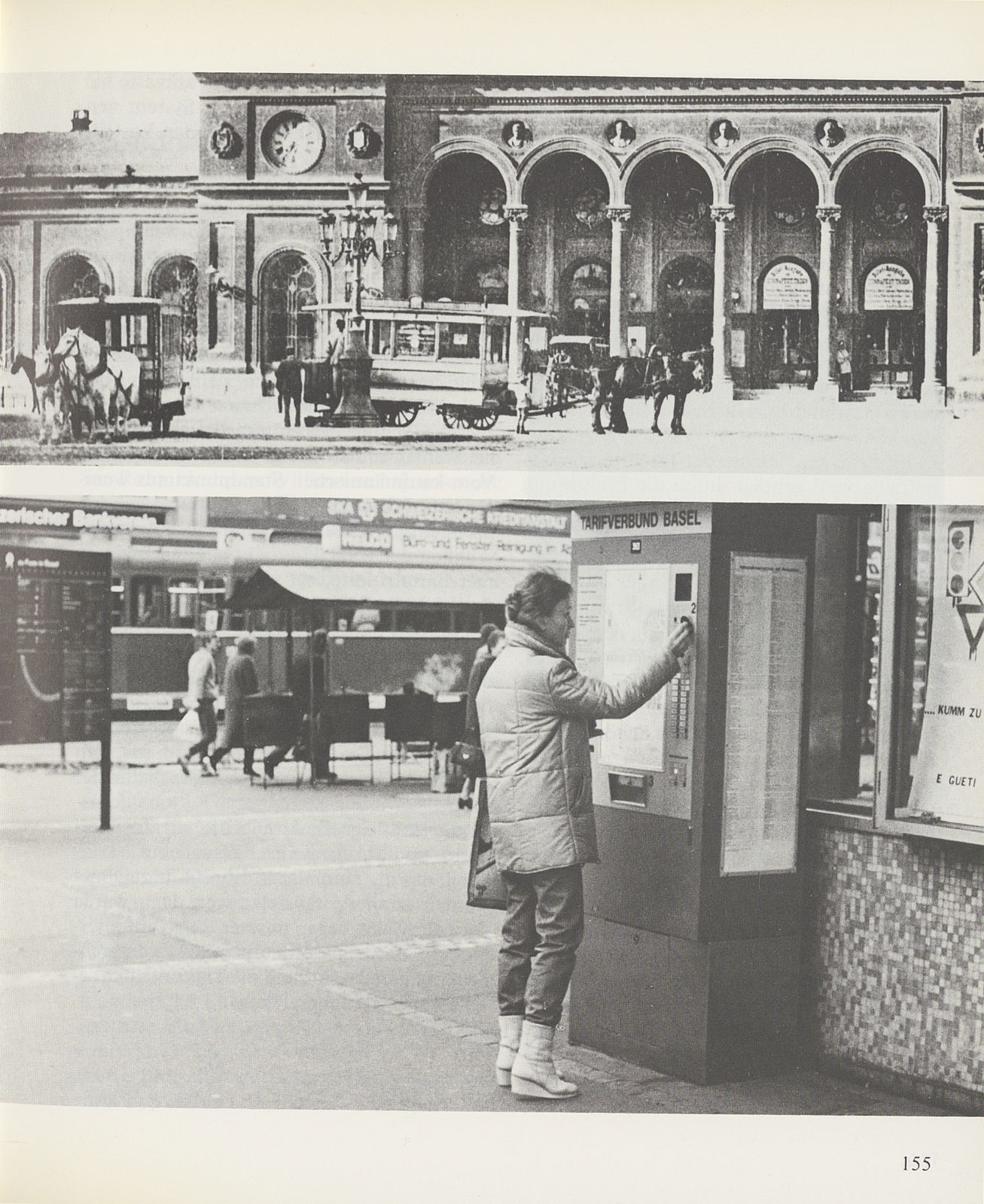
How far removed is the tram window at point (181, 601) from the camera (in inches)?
811

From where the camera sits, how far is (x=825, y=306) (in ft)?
21.0

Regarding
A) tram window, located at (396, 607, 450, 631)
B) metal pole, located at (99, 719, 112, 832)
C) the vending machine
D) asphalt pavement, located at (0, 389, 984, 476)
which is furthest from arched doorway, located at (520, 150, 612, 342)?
tram window, located at (396, 607, 450, 631)

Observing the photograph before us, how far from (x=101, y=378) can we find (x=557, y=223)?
189 cm

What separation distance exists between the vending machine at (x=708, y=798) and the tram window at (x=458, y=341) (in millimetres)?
868

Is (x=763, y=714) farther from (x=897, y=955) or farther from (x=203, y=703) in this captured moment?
(x=203, y=703)

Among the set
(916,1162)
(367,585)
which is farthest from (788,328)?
(367,585)

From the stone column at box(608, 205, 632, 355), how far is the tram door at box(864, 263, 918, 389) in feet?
3.14

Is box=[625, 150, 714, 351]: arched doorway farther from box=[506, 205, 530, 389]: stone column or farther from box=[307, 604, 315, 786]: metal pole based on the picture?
box=[307, 604, 315, 786]: metal pole

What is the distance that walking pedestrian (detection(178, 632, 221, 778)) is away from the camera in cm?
1590

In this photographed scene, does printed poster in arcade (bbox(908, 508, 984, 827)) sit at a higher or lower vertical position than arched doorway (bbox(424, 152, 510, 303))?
lower

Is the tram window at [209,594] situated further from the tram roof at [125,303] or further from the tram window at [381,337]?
the tram window at [381,337]

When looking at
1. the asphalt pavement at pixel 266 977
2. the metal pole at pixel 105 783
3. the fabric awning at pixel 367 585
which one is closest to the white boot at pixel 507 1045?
the asphalt pavement at pixel 266 977

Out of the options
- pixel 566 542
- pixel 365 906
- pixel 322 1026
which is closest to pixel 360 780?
pixel 566 542

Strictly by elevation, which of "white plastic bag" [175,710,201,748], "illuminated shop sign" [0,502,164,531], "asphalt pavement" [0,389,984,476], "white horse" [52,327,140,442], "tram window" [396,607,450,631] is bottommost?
"white plastic bag" [175,710,201,748]
